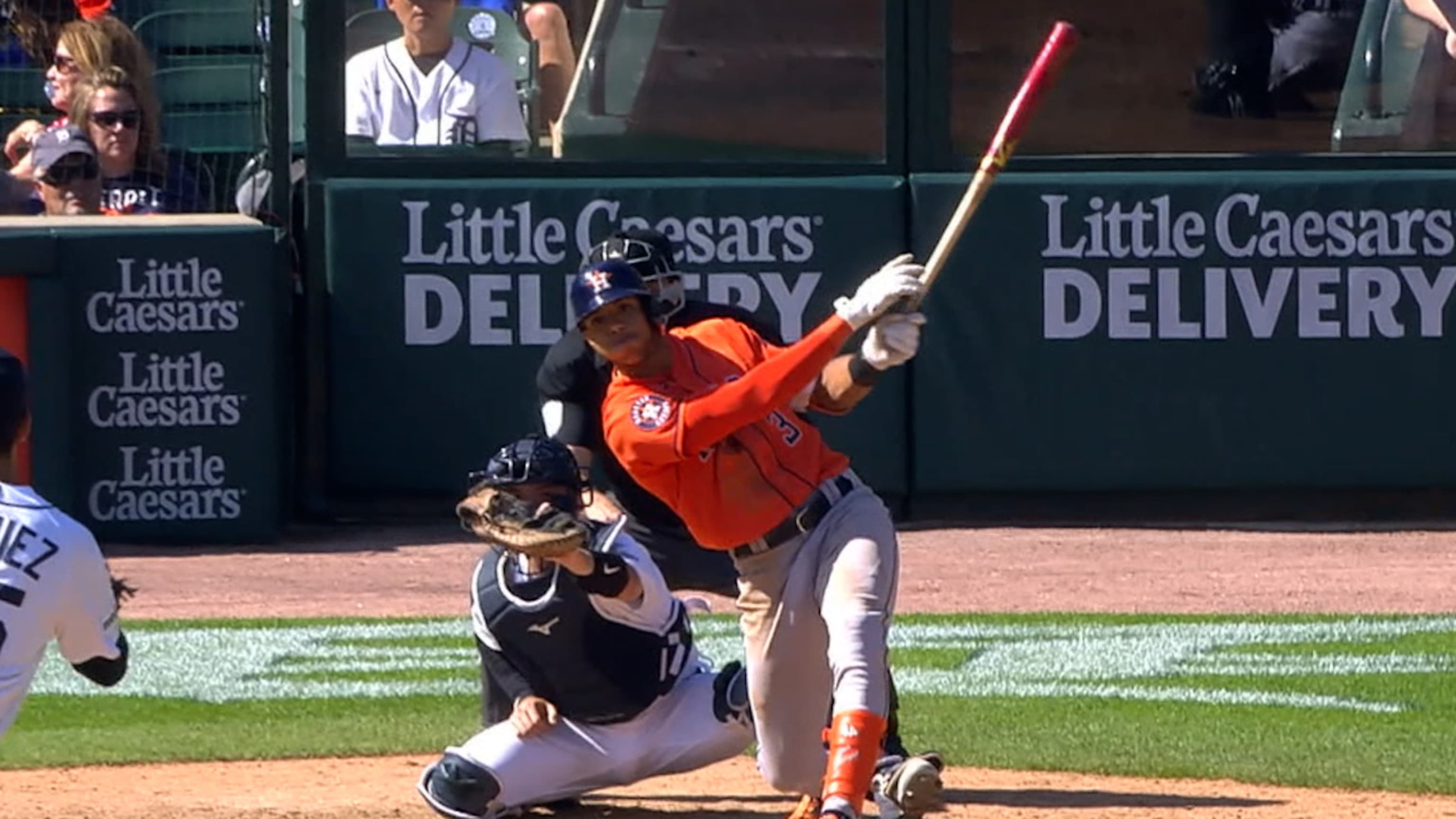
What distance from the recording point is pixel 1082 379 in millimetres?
11156

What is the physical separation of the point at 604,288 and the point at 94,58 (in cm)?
612

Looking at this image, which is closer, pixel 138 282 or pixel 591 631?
pixel 591 631

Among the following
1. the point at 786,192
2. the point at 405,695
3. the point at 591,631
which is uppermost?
the point at 786,192

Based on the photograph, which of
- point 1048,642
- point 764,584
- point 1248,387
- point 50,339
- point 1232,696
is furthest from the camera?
point 1248,387

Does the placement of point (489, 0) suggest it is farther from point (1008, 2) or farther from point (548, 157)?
point (1008, 2)

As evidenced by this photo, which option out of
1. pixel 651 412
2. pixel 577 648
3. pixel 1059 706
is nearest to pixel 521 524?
pixel 651 412

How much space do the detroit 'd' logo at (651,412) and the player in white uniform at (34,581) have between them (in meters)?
1.31

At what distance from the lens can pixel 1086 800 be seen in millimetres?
6465

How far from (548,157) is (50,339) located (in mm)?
2176

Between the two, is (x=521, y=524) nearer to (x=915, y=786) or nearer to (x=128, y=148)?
(x=915, y=786)

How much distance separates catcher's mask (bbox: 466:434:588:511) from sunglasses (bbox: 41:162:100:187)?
5497 mm

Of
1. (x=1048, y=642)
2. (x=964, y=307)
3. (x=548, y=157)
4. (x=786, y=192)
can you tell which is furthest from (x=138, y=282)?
(x=1048, y=642)

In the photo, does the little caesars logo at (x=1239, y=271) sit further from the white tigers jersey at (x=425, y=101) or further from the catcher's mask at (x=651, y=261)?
the catcher's mask at (x=651, y=261)

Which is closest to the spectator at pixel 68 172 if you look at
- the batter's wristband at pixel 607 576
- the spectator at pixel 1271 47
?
the spectator at pixel 1271 47
